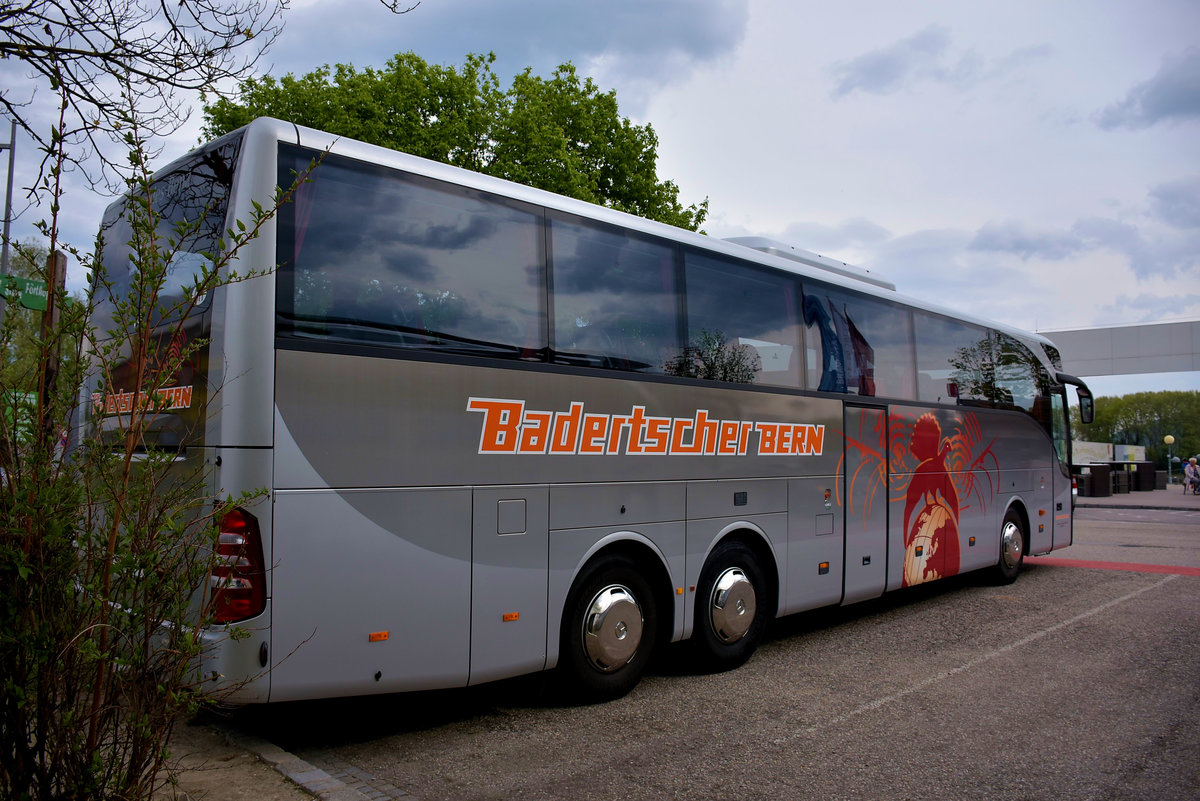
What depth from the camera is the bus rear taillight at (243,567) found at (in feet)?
14.9

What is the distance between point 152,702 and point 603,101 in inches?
845

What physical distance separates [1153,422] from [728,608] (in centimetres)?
11264

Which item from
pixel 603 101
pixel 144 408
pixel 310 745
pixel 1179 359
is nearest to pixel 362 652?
pixel 310 745

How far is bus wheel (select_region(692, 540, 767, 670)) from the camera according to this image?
23.4ft

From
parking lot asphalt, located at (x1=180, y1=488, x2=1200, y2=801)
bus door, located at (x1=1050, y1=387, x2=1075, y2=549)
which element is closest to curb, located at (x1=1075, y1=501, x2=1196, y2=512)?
bus door, located at (x1=1050, y1=387, x2=1075, y2=549)

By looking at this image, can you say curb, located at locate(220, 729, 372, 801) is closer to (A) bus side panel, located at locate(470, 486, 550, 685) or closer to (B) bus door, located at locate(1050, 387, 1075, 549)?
(A) bus side panel, located at locate(470, 486, 550, 685)

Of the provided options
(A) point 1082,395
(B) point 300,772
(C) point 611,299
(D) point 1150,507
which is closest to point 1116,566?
(A) point 1082,395

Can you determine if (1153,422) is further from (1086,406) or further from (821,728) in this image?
(821,728)

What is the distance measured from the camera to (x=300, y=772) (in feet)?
15.0

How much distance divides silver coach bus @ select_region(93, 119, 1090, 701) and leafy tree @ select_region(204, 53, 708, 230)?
12.9 m

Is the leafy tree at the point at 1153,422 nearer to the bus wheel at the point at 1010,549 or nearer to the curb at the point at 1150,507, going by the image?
the curb at the point at 1150,507

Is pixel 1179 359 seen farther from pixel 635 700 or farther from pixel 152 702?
pixel 152 702

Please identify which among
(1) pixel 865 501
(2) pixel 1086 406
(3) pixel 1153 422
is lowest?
(1) pixel 865 501

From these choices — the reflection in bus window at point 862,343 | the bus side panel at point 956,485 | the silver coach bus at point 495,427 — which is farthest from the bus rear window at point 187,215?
the bus side panel at point 956,485
